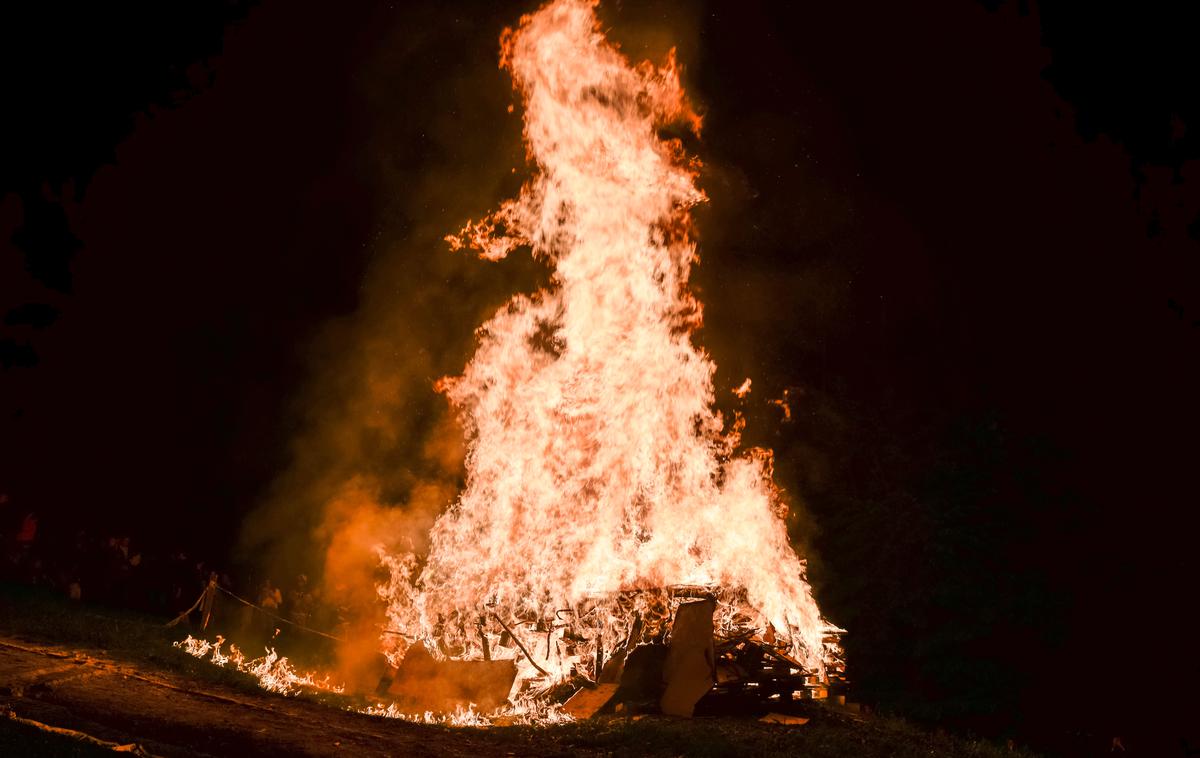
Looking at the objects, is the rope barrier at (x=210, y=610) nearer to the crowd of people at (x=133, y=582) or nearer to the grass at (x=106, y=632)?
the crowd of people at (x=133, y=582)

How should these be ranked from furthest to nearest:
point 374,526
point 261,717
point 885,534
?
point 885,534, point 374,526, point 261,717

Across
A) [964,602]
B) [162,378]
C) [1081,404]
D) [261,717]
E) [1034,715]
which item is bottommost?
[261,717]

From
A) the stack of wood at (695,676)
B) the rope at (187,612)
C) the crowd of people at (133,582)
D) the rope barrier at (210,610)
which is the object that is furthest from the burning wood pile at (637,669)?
the rope at (187,612)

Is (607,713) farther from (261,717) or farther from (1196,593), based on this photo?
(1196,593)

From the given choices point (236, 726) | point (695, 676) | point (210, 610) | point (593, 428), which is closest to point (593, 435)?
point (593, 428)

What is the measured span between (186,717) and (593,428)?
795 cm

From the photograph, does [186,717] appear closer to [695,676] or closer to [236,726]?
[236,726]

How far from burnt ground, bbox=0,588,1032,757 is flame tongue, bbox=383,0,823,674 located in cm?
343

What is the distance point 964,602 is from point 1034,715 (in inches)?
147

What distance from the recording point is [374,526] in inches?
704

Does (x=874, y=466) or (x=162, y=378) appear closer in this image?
(x=162, y=378)

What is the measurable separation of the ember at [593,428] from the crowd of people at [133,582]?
2008mm

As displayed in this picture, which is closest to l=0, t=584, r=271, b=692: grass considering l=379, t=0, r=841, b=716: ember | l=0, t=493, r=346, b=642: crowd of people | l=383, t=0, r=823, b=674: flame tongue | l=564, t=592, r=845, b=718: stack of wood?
l=0, t=493, r=346, b=642: crowd of people

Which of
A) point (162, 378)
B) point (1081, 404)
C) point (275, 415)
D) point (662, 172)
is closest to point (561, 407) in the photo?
point (662, 172)
